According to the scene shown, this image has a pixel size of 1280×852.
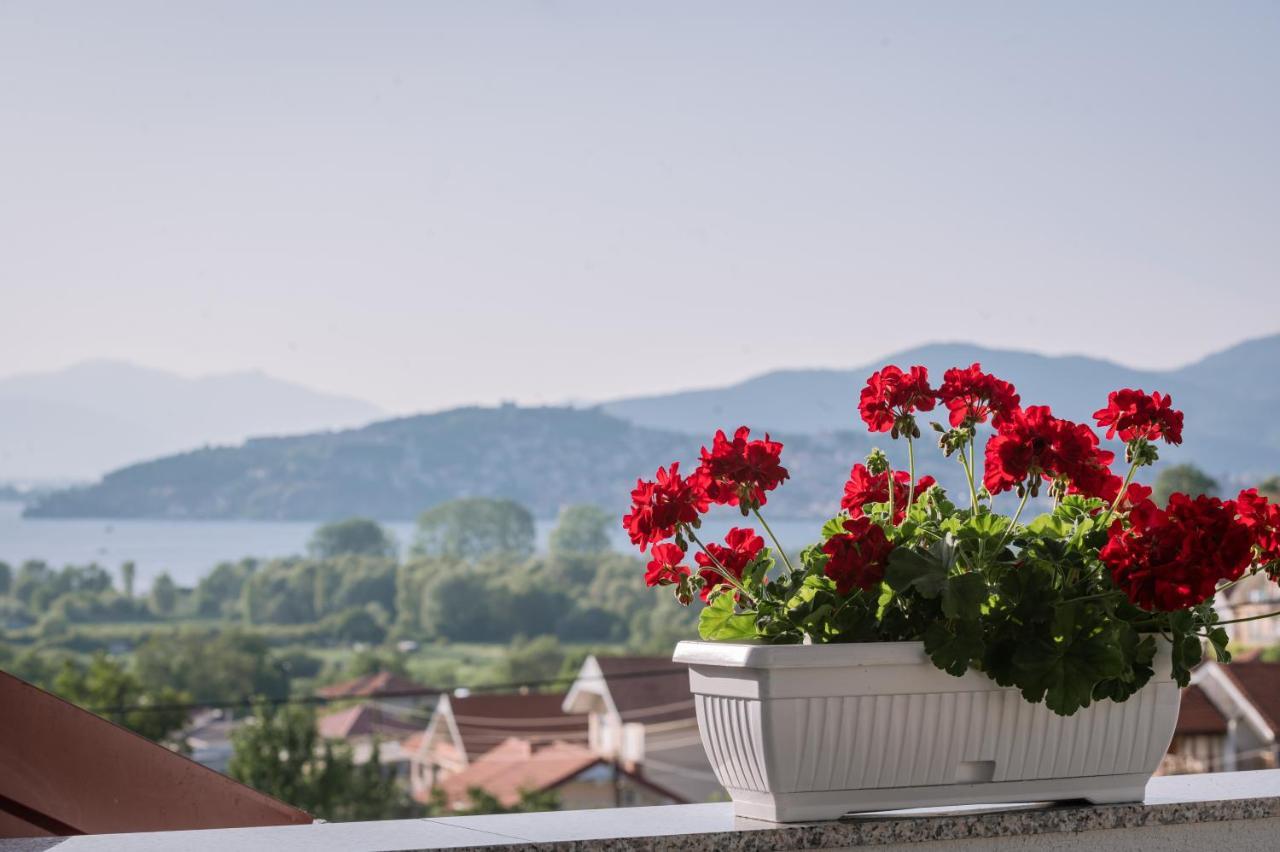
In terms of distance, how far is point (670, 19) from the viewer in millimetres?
70250

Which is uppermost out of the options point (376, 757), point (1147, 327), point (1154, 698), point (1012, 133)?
point (1012, 133)

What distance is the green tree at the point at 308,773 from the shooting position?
106 feet

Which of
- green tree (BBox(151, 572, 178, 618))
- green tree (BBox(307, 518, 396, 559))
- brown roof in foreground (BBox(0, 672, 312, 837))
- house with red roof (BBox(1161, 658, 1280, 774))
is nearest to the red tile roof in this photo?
house with red roof (BBox(1161, 658, 1280, 774))

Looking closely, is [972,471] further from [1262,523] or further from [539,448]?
[539,448]

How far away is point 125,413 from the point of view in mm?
91875

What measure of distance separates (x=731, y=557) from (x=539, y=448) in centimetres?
7100

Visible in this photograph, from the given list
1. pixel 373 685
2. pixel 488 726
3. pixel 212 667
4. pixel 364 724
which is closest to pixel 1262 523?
pixel 488 726

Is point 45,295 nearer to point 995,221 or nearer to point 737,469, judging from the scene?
point 995,221

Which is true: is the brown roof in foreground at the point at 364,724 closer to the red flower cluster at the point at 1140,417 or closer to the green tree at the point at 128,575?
the green tree at the point at 128,575

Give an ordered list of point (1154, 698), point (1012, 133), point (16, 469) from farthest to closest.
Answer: point (16, 469), point (1012, 133), point (1154, 698)

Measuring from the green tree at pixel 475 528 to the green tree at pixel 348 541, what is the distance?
6.24ft

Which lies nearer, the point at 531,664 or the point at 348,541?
the point at 531,664

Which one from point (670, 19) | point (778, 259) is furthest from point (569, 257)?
point (670, 19)

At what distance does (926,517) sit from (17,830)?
0.80m
